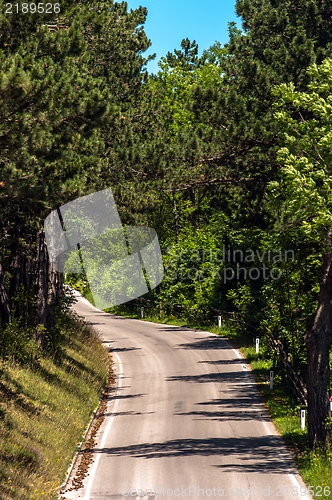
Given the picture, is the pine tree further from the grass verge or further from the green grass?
the grass verge

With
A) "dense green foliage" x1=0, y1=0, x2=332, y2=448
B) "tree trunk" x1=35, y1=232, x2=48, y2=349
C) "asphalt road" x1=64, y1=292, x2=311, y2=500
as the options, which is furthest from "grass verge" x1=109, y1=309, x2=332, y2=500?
"tree trunk" x1=35, y1=232, x2=48, y2=349

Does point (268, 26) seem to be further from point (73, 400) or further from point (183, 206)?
point (183, 206)

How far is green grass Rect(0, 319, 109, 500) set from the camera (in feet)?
52.4

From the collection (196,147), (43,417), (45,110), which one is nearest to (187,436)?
(43,417)

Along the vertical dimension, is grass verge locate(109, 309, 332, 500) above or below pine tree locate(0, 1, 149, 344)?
below

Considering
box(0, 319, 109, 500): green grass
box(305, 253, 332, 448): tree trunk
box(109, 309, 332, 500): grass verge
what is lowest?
box(109, 309, 332, 500): grass verge

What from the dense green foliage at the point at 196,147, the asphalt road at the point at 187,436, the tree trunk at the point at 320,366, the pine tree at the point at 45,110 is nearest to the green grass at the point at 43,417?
the asphalt road at the point at 187,436

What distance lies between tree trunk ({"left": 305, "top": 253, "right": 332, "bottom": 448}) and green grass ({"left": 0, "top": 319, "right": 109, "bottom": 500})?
6324 mm

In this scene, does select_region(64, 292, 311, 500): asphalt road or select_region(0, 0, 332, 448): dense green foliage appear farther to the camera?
select_region(64, 292, 311, 500): asphalt road

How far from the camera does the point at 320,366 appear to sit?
19266 millimetres

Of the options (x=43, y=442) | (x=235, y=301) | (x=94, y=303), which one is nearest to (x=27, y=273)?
(x=43, y=442)

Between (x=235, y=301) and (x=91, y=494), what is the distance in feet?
84.6

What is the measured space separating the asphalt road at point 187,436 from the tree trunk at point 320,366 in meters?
1.25

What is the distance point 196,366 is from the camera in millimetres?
33250
